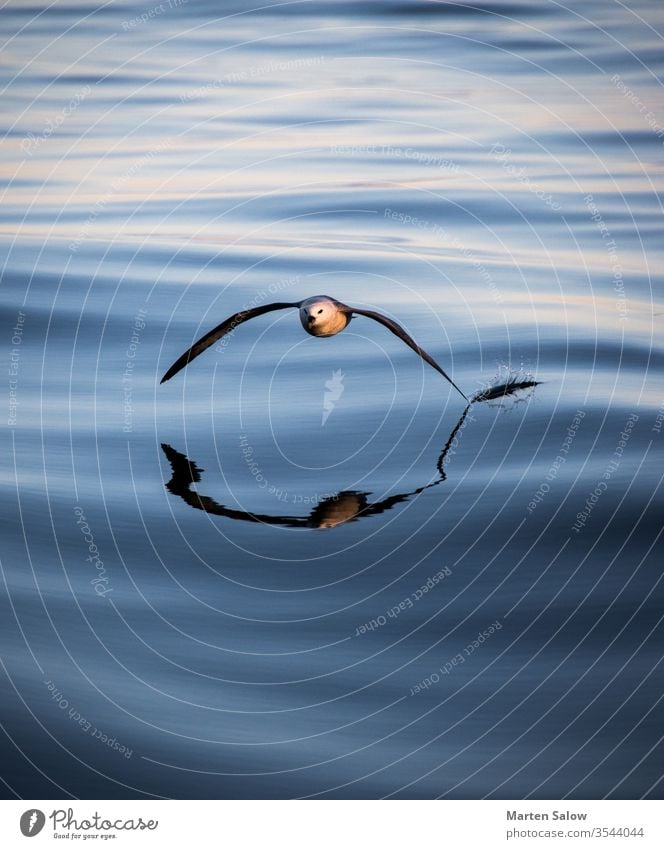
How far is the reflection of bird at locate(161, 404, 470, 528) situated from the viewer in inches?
216

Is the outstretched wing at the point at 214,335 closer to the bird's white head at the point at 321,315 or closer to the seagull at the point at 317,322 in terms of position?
the seagull at the point at 317,322

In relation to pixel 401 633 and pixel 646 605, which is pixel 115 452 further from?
pixel 646 605

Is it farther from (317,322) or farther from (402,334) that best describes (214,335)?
(402,334)

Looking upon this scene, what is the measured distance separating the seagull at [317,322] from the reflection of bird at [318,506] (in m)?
0.88

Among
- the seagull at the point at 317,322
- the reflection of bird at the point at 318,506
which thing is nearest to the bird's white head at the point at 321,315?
the seagull at the point at 317,322

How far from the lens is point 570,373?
6.64 meters

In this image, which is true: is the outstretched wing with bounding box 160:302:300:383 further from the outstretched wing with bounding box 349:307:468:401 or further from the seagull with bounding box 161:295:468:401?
the outstretched wing with bounding box 349:307:468:401

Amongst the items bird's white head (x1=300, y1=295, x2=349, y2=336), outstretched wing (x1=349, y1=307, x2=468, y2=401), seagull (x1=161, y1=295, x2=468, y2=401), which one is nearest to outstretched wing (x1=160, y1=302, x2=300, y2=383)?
seagull (x1=161, y1=295, x2=468, y2=401)

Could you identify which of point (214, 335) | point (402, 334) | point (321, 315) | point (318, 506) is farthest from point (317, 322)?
point (318, 506)

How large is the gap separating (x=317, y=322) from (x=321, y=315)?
0.04 meters

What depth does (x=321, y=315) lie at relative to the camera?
645cm

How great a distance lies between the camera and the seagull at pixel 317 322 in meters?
6.46

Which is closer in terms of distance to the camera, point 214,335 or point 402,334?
point 402,334

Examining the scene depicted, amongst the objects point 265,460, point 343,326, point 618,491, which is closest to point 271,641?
point 265,460
